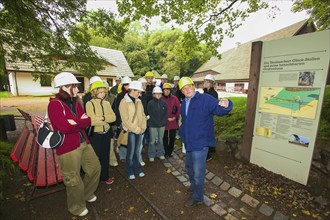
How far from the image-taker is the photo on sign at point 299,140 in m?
3.31

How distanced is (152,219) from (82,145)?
1.64 meters

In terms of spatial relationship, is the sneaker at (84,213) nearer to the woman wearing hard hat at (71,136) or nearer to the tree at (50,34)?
the woman wearing hard hat at (71,136)

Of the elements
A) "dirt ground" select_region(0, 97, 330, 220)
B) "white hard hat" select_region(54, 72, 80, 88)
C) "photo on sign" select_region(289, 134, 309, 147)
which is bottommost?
"dirt ground" select_region(0, 97, 330, 220)

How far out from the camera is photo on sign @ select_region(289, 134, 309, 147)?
10.9 ft

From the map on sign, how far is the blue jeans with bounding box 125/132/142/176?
2.87 meters

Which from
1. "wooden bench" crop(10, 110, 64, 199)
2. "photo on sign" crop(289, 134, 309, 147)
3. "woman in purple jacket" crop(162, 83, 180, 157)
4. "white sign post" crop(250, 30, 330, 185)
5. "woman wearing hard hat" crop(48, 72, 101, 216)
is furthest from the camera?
"woman in purple jacket" crop(162, 83, 180, 157)

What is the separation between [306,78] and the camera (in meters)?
3.26

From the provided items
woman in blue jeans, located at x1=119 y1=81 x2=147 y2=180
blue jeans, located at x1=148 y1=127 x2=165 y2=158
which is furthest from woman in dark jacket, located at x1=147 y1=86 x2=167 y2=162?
woman in blue jeans, located at x1=119 y1=81 x2=147 y2=180

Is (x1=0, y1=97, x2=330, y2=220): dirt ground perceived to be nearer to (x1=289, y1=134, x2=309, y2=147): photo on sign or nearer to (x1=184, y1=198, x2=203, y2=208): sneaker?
(x1=184, y1=198, x2=203, y2=208): sneaker

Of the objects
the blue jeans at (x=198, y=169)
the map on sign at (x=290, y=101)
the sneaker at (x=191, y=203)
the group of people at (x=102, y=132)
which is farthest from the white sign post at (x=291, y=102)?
the sneaker at (x=191, y=203)

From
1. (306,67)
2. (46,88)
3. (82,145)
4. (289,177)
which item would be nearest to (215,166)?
(289,177)

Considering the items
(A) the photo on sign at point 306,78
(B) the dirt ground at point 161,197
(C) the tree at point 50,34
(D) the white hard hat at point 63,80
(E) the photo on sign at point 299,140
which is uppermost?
(C) the tree at point 50,34

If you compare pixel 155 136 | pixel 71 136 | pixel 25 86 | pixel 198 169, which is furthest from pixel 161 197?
pixel 25 86

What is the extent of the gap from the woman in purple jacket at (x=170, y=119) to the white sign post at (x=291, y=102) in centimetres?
210
